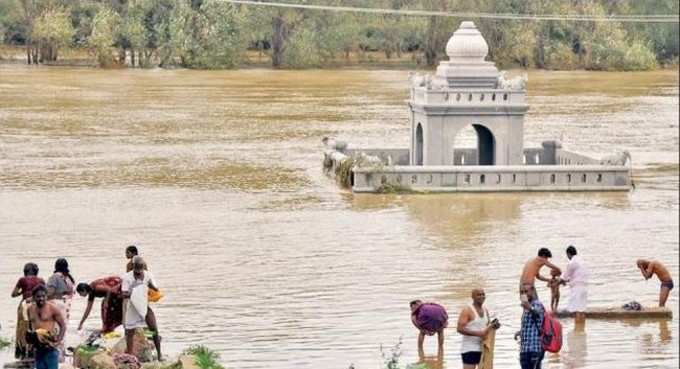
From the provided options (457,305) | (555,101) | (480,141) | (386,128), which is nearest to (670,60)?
(555,101)

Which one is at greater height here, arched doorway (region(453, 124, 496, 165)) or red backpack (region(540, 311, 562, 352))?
red backpack (region(540, 311, 562, 352))

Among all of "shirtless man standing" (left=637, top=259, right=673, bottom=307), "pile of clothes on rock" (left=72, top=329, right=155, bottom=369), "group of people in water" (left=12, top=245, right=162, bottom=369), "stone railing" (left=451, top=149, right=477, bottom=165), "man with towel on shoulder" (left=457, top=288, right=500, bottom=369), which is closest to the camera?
"group of people in water" (left=12, top=245, right=162, bottom=369)

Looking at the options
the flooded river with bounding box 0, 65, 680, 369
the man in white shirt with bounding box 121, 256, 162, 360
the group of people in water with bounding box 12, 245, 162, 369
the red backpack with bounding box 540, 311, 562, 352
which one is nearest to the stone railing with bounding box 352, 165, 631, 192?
the flooded river with bounding box 0, 65, 680, 369

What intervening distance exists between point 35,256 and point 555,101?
→ 156ft

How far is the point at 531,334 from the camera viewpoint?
16750 mm

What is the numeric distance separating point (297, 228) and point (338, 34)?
66348 millimetres

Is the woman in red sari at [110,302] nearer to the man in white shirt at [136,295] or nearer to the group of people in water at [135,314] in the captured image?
the group of people in water at [135,314]

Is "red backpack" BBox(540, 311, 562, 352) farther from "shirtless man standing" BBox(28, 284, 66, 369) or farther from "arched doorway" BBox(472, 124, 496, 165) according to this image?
"arched doorway" BBox(472, 124, 496, 165)

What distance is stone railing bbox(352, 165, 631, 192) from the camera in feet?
129

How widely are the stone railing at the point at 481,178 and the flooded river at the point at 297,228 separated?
47 centimetres

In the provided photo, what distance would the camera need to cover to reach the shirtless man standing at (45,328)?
16.2 meters

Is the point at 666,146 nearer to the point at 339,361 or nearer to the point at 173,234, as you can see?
the point at 173,234

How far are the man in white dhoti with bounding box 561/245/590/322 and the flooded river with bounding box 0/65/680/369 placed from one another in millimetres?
289

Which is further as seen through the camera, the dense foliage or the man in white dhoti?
the dense foliage
